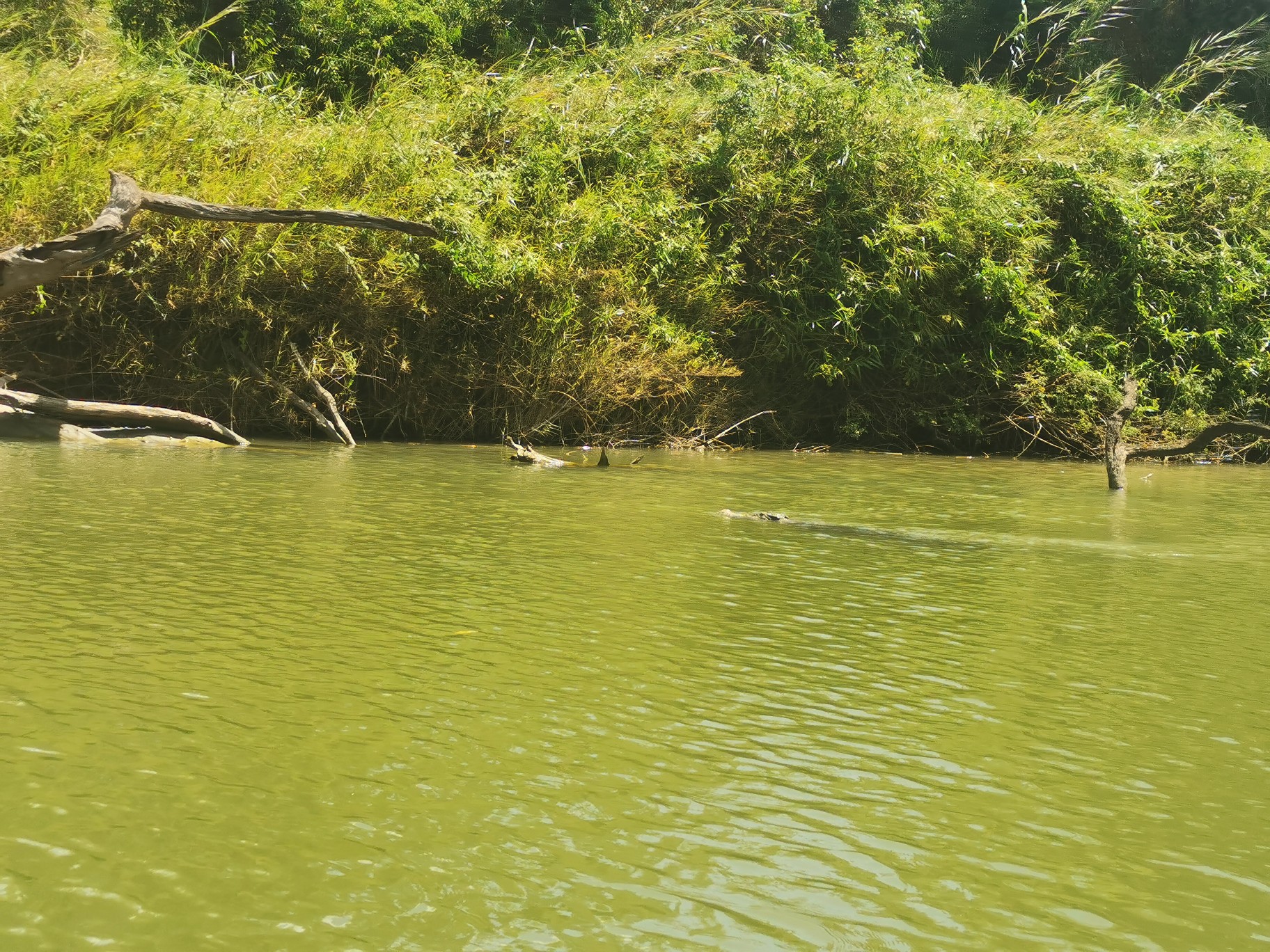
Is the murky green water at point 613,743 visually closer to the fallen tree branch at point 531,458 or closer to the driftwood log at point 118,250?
the driftwood log at point 118,250

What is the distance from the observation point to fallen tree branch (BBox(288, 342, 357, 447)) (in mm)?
12750

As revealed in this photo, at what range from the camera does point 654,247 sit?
1438 cm

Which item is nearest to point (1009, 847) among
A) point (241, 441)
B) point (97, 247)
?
point (97, 247)

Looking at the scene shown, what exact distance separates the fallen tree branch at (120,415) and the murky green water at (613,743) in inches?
195

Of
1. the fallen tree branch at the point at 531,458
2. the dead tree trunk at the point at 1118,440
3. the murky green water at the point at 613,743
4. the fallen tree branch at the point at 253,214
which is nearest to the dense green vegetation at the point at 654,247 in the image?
the fallen tree branch at the point at 253,214

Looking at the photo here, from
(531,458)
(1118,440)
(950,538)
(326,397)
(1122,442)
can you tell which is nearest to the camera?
(950,538)

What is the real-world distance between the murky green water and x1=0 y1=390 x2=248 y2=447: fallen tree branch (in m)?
4.95

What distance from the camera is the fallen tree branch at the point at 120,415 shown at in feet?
36.2

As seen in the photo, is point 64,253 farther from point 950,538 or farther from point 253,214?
point 950,538

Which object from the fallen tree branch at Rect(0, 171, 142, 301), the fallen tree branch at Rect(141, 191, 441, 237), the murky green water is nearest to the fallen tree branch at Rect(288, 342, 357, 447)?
the fallen tree branch at Rect(141, 191, 441, 237)

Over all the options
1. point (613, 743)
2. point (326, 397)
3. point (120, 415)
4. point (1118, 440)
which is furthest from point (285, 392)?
point (613, 743)

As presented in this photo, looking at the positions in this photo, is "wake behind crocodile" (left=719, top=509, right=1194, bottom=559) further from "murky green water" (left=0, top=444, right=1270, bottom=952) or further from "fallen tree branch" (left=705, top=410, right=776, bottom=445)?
"fallen tree branch" (left=705, top=410, right=776, bottom=445)

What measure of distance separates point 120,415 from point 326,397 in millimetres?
2215

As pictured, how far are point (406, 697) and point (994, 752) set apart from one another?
1.45m
